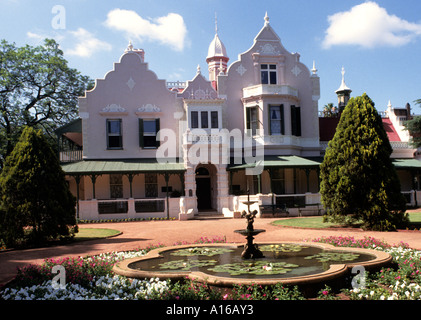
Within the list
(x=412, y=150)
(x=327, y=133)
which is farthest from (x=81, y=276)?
(x=412, y=150)

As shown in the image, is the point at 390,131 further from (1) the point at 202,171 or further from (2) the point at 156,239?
(2) the point at 156,239

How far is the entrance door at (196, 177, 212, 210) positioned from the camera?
29.5 m

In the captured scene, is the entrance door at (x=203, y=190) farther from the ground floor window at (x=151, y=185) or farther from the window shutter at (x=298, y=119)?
the window shutter at (x=298, y=119)

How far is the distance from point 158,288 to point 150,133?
72.0 feet

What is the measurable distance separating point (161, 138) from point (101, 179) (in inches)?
199

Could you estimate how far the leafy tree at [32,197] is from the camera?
14.4m

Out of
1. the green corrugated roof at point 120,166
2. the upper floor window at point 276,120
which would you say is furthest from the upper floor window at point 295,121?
the green corrugated roof at point 120,166

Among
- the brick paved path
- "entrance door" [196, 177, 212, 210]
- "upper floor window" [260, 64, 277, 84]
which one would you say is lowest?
the brick paved path

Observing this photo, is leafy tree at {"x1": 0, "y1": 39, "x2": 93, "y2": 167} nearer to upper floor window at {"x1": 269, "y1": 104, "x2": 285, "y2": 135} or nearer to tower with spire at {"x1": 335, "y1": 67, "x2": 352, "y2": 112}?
upper floor window at {"x1": 269, "y1": 104, "x2": 285, "y2": 135}

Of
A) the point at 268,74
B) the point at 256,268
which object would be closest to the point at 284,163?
the point at 268,74

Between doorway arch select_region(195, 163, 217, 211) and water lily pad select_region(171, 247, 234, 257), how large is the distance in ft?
59.5

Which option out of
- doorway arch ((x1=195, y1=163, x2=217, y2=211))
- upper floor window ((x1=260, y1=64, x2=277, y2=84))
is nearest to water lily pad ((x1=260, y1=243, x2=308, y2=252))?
doorway arch ((x1=195, y1=163, x2=217, y2=211))
